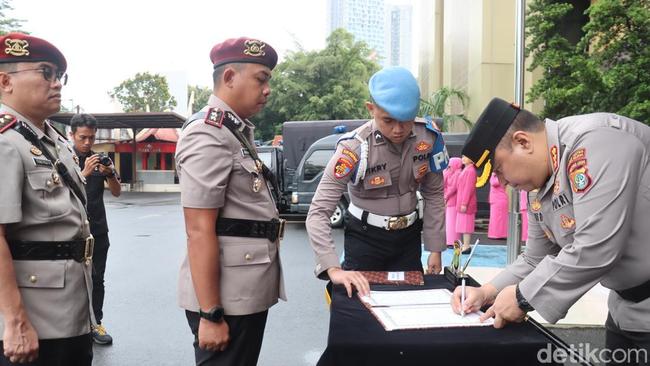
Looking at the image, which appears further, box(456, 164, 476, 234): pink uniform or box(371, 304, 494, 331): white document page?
box(456, 164, 476, 234): pink uniform

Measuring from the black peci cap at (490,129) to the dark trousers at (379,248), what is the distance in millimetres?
975

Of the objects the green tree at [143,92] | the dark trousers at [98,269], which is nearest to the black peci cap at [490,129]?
the dark trousers at [98,269]

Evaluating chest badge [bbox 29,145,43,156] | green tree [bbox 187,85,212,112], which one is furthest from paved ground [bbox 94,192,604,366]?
green tree [bbox 187,85,212,112]

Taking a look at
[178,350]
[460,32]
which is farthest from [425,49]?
[178,350]

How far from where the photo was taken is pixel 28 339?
5.71 feet

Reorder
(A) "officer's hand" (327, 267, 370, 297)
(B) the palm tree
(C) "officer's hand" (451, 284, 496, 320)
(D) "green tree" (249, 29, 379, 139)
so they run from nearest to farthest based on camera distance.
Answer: (C) "officer's hand" (451, 284, 496, 320) → (A) "officer's hand" (327, 267, 370, 297) → (B) the palm tree → (D) "green tree" (249, 29, 379, 139)

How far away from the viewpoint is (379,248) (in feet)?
8.18

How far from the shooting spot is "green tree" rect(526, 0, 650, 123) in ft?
21.5

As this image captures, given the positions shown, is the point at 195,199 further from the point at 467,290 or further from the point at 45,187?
the point at 467,290

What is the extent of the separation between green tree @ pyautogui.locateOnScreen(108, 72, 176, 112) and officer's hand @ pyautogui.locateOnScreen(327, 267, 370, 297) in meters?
41.2

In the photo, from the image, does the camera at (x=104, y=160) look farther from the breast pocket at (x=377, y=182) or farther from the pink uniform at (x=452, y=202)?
the pink uniform at (x=452, y=202)

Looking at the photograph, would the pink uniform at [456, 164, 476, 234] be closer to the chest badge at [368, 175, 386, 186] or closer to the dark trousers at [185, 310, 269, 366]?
the chest badge at [368, 175, 386, 186]

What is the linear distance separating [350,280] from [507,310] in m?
0.62

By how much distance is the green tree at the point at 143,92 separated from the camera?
40656 millimetres
